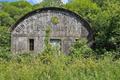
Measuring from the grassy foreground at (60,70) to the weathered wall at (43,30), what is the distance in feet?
64.9

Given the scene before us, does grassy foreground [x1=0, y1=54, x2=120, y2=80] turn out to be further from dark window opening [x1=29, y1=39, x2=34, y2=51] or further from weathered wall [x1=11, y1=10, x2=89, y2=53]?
dark window opening [x1=29, y1=39, x2=34, y2=51]

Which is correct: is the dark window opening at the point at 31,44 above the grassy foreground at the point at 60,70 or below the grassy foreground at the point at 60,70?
below

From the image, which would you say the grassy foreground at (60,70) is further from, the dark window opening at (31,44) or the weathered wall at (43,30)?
the dark window opening at (31,44)

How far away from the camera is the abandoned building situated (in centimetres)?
2850

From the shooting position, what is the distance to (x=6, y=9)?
87.8 m

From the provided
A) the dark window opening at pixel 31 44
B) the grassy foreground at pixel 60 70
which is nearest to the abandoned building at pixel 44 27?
the dark window opening at pixel 31 44

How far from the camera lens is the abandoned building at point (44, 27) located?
28.5 metres

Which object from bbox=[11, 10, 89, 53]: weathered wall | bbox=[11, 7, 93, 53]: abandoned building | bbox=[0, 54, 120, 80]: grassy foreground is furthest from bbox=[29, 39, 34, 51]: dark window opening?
bbox=[0, 54, 120, 80]: grassy foreground

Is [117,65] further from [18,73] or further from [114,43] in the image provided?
[114,43]

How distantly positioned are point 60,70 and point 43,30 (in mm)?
21470

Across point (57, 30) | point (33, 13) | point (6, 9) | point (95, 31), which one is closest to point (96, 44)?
point (95, 31)

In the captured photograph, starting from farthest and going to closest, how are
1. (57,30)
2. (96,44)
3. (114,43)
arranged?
(57,30), (96,44), (114,43)

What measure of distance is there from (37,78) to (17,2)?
279 feet

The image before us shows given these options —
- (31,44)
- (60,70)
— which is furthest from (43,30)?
(60,70)
